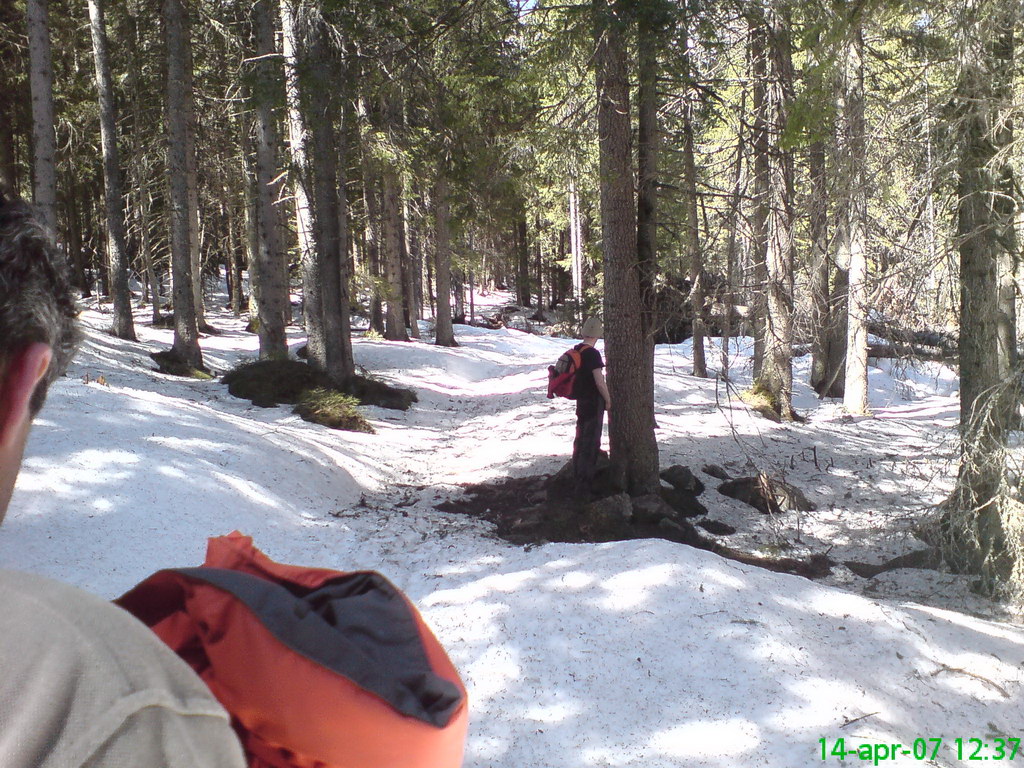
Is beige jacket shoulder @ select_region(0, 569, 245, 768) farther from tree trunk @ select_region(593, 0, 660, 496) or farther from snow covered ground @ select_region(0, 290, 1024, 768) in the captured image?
tree trunk @ select_region(593, 0, 660, 496)

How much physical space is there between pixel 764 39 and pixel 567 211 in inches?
999

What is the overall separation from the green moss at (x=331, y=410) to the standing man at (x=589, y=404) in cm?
450

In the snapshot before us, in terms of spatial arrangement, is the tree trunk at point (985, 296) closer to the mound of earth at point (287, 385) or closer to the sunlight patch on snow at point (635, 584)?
the sunlight patch on snow at point (635, 584)

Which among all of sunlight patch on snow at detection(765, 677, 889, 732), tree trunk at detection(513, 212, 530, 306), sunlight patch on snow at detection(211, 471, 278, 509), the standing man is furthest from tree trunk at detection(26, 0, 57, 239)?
tree trunk at detection(513, 212, 530, 306)

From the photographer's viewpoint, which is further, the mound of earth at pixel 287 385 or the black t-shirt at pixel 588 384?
the mound of earth at pixel 287 385

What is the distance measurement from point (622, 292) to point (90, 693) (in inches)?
297

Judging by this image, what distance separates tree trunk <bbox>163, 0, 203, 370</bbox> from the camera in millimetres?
14922

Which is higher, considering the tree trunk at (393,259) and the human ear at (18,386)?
the tree trunk at (393,259)

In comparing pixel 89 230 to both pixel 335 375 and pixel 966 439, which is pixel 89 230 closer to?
pixel 335 375

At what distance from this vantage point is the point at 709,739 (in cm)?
356

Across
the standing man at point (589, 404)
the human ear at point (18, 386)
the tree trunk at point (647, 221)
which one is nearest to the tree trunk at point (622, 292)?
the tree trunk at point (647, 221)

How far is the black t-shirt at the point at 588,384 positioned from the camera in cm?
812

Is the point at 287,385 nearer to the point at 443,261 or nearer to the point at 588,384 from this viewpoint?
the point at 588,384

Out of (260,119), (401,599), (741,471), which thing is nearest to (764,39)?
(741,471)
